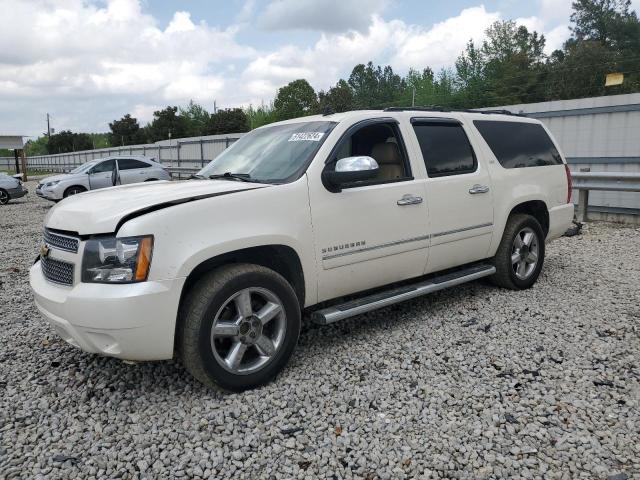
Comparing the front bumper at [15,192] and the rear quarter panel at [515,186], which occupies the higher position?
the rear quarter panel at [515,186]

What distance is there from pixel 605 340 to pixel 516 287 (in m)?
1.30

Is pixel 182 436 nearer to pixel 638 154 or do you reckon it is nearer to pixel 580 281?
pixel 580 281

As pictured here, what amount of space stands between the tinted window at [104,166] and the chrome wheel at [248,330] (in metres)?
15.1

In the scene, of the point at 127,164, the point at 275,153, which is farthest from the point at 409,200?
the point at 127,164

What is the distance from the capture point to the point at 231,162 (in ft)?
14.2

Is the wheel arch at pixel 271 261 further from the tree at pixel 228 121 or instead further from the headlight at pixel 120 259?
the tree at pixel 228 121

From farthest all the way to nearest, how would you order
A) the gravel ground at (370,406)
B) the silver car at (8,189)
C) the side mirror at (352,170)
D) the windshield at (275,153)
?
the silver car at (8,189), the windshield at (275,153), the side mirror at (352,170), the gravel ground at (370,406)

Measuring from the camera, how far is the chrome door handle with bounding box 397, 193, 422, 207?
160 inches

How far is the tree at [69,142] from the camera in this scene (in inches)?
3410

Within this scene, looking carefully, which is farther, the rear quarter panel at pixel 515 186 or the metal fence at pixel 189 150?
the metal fence at pixel 189 150

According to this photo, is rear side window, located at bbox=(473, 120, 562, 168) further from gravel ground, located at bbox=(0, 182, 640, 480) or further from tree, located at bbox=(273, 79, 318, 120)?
tree, located at bbox=(273, 79, 318, 120)

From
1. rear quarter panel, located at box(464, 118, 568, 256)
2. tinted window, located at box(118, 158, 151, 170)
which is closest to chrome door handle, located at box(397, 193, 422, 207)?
rear quarter panel, located at box(464, 118, 568, 256)

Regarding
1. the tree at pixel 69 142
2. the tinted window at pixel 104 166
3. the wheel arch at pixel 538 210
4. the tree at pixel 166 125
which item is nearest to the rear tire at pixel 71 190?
the tinted window at pixel 104 166

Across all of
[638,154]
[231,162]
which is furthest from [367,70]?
[231,162]
